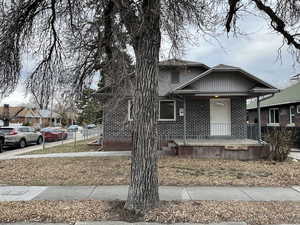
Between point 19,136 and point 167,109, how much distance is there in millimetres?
12160

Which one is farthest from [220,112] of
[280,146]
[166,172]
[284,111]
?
[284,111]

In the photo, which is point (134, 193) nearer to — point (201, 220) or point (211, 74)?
point (201, 220)

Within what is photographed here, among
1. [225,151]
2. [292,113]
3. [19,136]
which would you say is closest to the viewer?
[225,151]

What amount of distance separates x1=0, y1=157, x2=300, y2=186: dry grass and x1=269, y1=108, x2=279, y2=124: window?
1251 cm

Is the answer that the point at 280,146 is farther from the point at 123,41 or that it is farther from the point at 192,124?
the point at 123,41

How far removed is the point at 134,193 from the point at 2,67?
464cm

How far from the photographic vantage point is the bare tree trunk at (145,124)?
4.64 metres

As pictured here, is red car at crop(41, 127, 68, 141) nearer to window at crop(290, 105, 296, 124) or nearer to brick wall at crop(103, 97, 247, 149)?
brick wall at crop(103, 97, 247, 149)

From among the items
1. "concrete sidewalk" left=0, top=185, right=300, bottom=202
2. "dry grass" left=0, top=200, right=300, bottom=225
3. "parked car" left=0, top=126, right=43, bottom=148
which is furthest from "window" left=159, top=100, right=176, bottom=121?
"parked car" left=0, top=126, right=43, bottom=148

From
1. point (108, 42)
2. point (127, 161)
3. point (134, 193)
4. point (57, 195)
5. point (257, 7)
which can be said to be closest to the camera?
point (134, 193)

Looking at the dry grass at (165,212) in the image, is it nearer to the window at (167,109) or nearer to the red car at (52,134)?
the window at (167,109)

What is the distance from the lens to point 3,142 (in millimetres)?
16344

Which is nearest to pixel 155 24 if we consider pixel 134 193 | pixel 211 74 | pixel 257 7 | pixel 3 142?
pixel 134 193

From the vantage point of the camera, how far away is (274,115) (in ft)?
71.8
